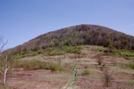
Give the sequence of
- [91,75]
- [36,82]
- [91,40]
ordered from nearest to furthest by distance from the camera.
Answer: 1. [36,82]
2. [91,75]
3. [91,40]

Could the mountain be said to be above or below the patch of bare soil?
above

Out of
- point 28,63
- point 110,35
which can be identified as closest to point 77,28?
point 110,35

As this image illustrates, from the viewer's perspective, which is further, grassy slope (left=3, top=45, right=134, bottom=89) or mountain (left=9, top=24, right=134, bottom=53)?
mountain (left=9, top=24, right=134, bottom=53)

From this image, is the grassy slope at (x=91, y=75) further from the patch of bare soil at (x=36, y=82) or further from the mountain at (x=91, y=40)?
the mountain at (x=91, y=40)

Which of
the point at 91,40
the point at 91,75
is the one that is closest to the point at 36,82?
the point at 91,75

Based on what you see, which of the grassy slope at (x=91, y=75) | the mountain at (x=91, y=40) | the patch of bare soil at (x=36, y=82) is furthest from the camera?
the mountain at (x=91, y=40)

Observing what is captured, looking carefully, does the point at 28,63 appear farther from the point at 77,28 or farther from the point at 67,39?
the point at 77,28

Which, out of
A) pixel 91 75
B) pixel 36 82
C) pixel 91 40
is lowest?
pixel 91 75

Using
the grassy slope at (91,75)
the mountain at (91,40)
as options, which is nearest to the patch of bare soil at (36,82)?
the grassy slope at (91,75)

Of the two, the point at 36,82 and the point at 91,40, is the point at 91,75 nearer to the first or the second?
the point at 36,82

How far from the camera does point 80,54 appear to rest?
108ft

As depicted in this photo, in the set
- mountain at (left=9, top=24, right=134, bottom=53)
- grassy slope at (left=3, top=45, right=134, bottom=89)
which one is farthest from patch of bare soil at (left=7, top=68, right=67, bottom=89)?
mountain at (left=9, top=24, right=134, bottom=53)

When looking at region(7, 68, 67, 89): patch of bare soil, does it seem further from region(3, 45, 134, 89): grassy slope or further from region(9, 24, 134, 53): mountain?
region(9, 24, 134, 53): mountain

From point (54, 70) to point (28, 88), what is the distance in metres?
9.33
